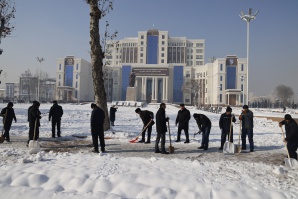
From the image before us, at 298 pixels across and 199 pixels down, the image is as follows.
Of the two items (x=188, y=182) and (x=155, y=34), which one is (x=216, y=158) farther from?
(x=155, y=34)

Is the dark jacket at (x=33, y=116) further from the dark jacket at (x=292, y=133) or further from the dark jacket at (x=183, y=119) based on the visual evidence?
the dark jacket at (x=292, y=133)

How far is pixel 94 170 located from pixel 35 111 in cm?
449

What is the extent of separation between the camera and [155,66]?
330 ft

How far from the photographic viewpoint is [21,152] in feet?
24.8

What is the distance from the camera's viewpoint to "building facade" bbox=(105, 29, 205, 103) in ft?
330

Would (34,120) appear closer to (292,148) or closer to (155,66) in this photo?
(292,148)

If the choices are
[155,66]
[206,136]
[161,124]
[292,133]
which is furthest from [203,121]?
[155,66]

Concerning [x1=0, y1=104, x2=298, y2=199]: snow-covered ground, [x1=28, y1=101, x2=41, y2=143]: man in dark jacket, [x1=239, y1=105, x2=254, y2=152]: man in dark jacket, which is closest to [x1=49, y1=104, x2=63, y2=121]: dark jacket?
[x1=28, y1=101, x2=41, y2=143]: man in dark jacket

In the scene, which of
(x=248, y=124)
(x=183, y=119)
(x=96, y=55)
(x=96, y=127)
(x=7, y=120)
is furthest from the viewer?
(x=96, y=55)

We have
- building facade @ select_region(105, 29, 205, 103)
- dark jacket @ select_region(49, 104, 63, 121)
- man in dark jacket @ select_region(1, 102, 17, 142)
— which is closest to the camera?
man in dark jacket @ select_region(1, 102, 17, 142)

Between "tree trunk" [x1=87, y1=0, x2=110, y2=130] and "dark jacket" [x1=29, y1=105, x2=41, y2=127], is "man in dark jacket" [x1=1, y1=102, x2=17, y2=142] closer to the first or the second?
"dark jacket" [x1=29, y1=105, x2=41, y2=127]

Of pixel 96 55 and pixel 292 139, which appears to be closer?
pixel 292 139

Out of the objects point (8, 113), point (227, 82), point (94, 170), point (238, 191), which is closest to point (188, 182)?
point (238, 191)

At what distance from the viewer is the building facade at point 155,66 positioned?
100m
